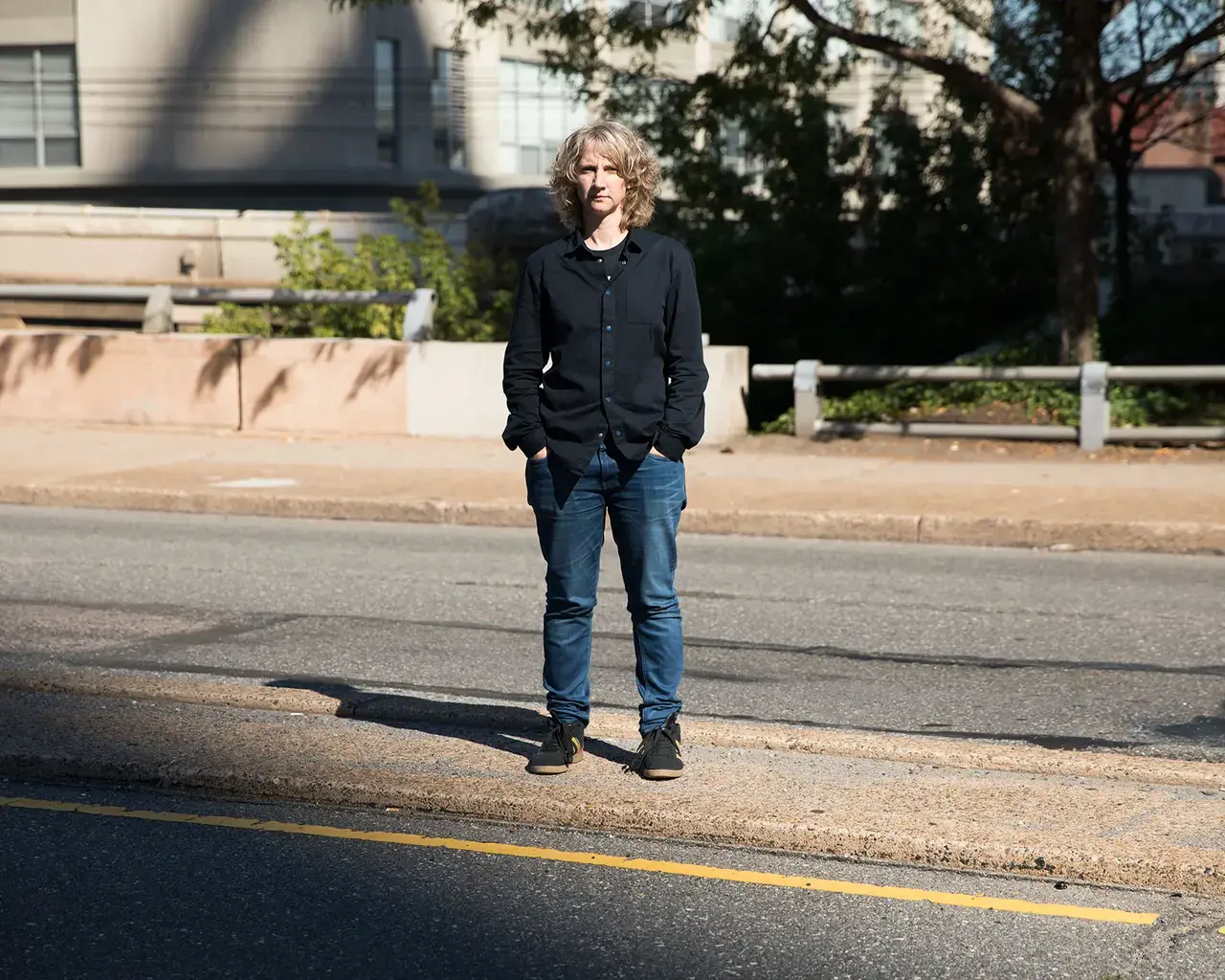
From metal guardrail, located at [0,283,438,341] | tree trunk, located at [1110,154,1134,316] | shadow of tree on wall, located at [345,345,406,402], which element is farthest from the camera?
tree trunk, located at [1110,154,1134,316]

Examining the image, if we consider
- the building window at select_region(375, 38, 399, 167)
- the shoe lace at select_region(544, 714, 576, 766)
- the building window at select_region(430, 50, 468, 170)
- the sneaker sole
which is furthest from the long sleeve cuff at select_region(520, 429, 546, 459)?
the building window at select_region(430, 50, 468, 170)

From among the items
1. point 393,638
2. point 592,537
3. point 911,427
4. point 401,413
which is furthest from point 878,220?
point 592,537

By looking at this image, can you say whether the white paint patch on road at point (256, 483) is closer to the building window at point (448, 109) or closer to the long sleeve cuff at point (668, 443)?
the long sleeve cuff at point (668, 443)

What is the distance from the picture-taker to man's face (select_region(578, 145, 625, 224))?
5.19 metres

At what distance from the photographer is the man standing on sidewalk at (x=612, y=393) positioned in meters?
5.21

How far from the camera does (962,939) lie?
432cm

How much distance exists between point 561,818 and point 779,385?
55.8 ft

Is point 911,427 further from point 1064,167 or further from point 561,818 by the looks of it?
point 561,818

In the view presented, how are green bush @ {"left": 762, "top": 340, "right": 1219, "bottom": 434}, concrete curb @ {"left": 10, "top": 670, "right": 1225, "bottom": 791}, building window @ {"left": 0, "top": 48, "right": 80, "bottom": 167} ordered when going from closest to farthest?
concrete curb @ {"left": 10, "top": 670, "right": 1225, "bottom": 791} → green bush @ {"left": 762, "top": 340, "right": 1219, "bottom": 434} → building window @ {"left": 0, "top": 48, "right": 80, "bottom": 167}

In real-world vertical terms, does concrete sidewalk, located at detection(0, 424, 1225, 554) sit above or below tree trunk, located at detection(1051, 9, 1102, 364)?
below

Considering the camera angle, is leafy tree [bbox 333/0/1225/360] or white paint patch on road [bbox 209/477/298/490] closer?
white paint patch on road [bbox 209/477/298/490]

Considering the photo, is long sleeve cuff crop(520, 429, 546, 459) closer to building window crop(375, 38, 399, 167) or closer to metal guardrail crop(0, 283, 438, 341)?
metal guardrail crop(0, 283, 438, 341)

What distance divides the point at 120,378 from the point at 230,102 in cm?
2126

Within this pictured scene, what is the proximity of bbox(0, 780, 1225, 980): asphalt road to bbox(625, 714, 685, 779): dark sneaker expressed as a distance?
326mm
